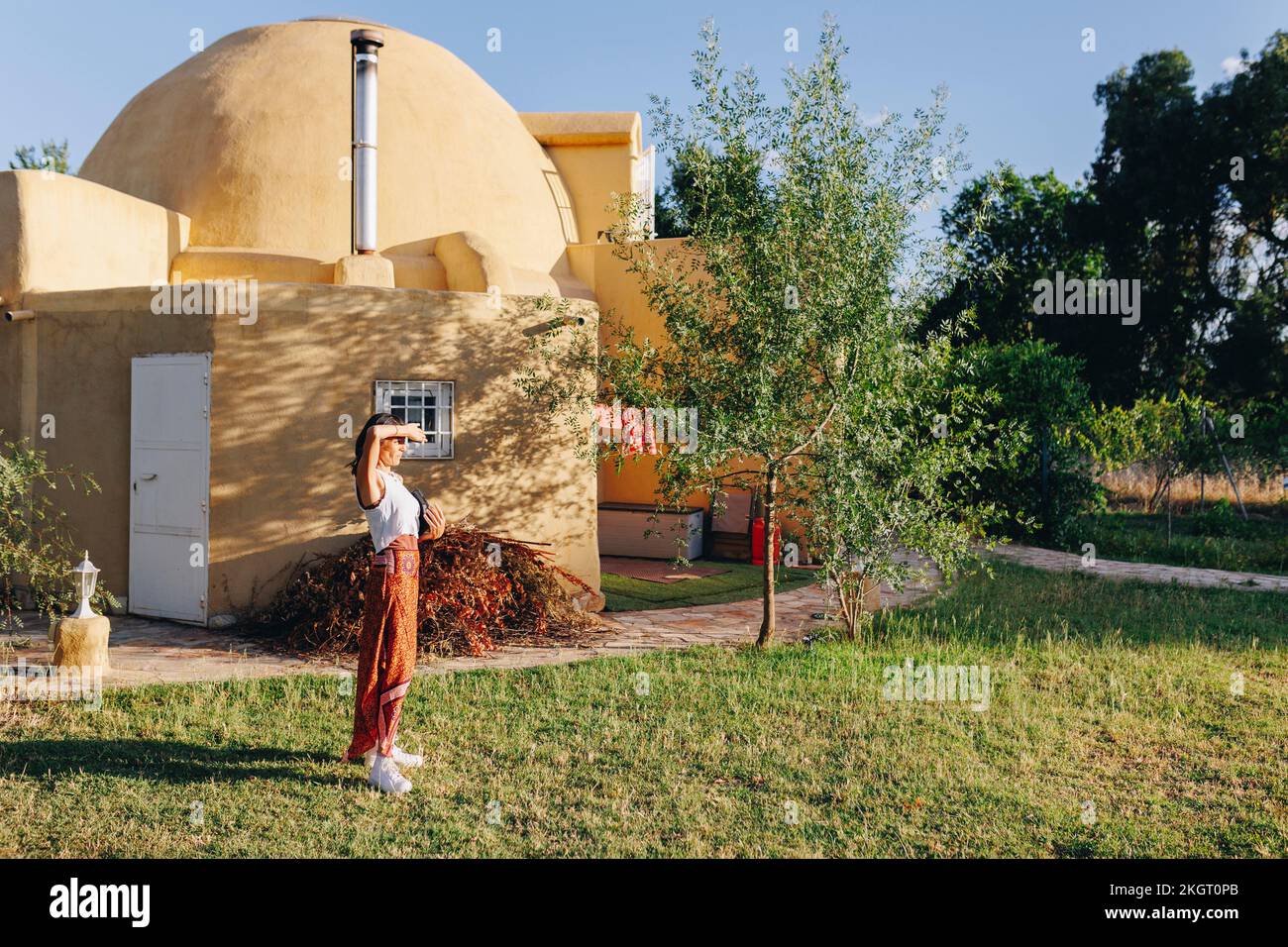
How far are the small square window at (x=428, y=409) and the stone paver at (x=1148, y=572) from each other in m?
9.21

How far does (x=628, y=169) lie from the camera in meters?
17.5

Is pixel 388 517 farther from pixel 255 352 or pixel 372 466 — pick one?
pixel 255 352

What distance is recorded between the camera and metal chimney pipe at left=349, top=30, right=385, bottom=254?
12.2 meters

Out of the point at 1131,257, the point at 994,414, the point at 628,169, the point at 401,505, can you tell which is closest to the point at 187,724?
the point at 401,505

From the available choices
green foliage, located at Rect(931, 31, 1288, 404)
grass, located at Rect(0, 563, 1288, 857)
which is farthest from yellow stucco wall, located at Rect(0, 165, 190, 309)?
green foliage, located at Rect(931, 31, 1288, 404)

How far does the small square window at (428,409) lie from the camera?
34.0 ft

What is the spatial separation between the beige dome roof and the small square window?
375cm

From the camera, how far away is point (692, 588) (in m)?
13.1

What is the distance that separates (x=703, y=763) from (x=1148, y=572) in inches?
428

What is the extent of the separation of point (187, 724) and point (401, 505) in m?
2.68

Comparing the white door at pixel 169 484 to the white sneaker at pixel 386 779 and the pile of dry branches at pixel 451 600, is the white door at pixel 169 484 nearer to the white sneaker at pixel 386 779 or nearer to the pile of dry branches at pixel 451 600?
the pile of dry branches at pixel 451 600

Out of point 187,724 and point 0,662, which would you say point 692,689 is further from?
point 0,662

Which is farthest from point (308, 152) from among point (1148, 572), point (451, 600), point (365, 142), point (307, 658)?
point (1148, 572)

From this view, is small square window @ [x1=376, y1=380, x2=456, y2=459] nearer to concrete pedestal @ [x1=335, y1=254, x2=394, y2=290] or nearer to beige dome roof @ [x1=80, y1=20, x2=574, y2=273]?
concrete pedestal @ [x1=335, y1=254, x2=394, y2=290]
